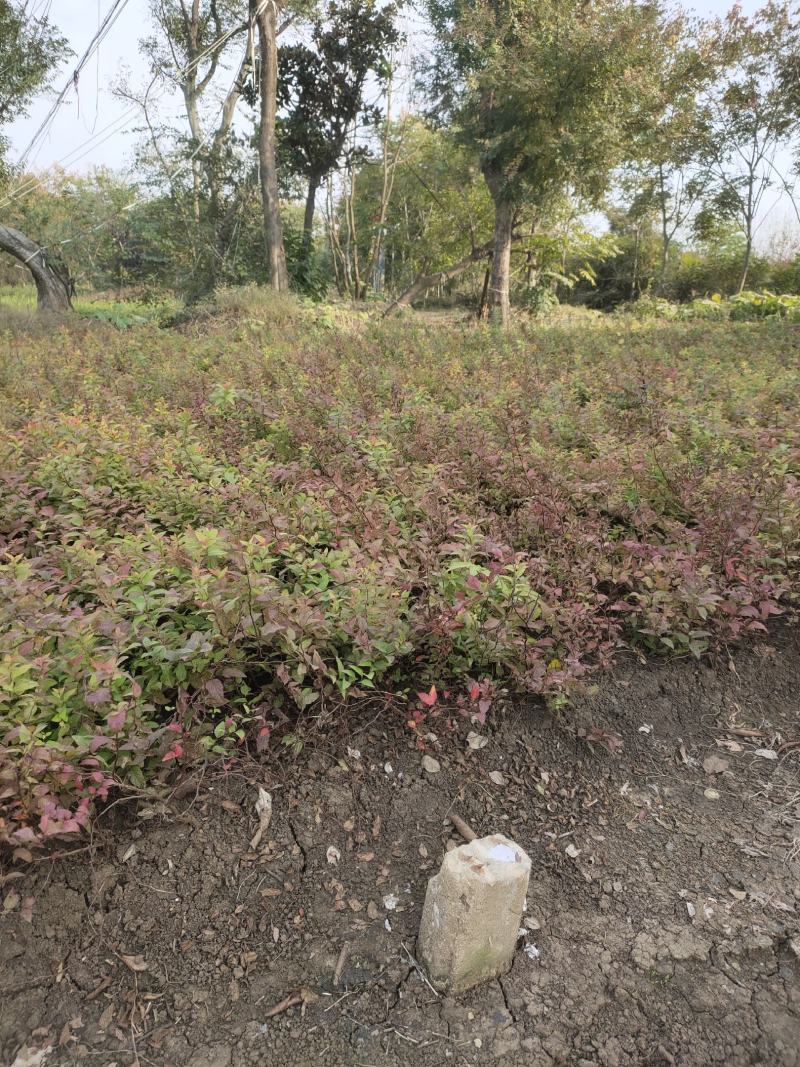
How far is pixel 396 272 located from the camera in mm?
24062

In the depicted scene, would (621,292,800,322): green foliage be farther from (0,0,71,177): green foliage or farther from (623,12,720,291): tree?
(0,0,71,177): green foliage

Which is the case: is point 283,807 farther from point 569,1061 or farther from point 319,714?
A: point 569,1061

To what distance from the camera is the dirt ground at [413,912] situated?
154 centimetres

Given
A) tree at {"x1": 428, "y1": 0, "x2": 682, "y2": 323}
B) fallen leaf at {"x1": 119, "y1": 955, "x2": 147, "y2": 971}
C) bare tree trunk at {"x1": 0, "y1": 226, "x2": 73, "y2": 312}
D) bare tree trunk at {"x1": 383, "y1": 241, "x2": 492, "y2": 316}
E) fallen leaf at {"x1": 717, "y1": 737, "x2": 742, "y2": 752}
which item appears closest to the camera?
fallen leaf at {"x1": 119, "y1": 955, "x2": 147, "y2": 971}

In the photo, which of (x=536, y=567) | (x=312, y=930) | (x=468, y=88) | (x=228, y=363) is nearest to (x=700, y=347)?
(x=228, y=363)

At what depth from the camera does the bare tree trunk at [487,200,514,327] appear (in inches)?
509

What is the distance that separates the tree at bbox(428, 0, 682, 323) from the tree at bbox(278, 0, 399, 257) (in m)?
3.17

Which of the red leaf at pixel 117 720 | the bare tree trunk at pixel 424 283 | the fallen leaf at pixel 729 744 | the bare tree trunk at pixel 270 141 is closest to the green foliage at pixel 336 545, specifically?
the red leaf at pixel 117 720

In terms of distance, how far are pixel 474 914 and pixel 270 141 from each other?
1280 centimetres

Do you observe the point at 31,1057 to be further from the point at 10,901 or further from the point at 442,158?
the point at 442,158

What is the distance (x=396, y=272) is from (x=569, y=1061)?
25013mm

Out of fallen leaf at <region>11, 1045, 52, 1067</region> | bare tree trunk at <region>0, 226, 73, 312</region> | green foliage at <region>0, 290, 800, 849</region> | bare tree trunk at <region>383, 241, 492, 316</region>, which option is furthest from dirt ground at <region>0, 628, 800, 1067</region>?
bare tree trunk at <region>0, 226, 73, 312</region>

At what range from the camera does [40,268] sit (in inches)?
469

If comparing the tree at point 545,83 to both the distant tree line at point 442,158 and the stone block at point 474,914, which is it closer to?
the distant tree line at point 442,158
